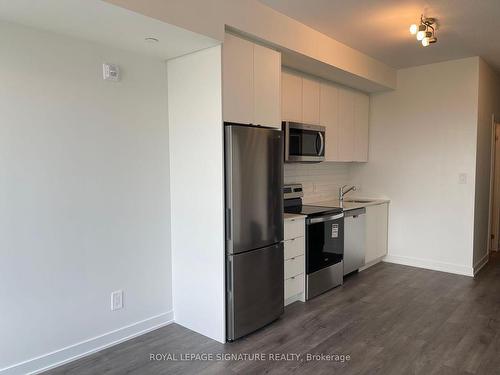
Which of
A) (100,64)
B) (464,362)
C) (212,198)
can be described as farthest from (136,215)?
(464,362)

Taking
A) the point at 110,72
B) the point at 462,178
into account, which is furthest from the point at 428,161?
the point at 110,72

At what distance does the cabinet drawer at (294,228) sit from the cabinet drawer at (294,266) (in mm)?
218

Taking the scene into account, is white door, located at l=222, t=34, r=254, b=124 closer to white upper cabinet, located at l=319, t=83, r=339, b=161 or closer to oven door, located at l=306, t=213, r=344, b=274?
oven door, located at l=306, t=213, r=344, b=274

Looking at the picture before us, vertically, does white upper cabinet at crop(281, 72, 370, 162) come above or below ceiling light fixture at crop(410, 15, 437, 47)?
below

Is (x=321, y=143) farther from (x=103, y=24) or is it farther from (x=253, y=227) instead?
(x=103, y=24)

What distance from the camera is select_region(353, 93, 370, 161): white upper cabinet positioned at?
4867 millimetres

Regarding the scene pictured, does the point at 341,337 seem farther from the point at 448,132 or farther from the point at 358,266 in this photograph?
the point at 448,132

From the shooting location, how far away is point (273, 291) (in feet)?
10.2

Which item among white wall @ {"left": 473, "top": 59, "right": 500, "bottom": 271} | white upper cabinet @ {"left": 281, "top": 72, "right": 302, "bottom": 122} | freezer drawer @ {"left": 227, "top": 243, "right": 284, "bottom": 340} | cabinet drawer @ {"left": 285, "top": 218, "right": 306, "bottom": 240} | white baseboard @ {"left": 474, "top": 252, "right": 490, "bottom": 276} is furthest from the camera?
white baseboard @ {"left": 474, "top": 252, "right": 490, "bottom": 276}

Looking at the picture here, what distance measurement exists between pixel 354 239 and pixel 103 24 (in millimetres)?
3335

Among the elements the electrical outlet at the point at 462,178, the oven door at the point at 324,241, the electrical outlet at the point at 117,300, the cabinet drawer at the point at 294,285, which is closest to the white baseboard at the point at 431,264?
the electrical outlet at the point at 462,178

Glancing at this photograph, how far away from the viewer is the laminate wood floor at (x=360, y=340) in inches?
97.2

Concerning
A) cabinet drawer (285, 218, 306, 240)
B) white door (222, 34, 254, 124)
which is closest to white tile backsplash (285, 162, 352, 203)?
cabinet drawer (285, 218, 306, 240)

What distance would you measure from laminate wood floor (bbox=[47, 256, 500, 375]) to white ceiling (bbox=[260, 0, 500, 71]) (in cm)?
256
